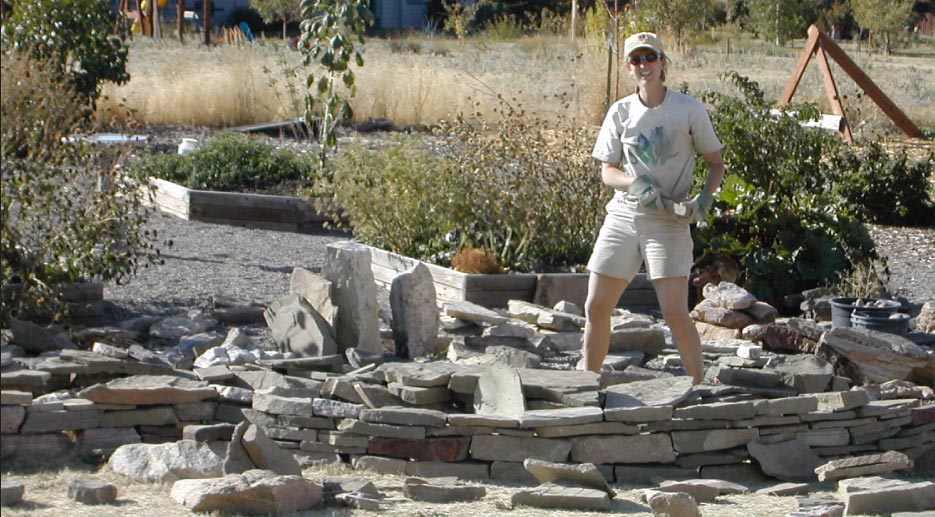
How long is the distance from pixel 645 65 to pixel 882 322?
2.43m

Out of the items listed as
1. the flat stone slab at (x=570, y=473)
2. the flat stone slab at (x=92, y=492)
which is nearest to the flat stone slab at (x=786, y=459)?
the flat stone slab at (x=570, y=473)

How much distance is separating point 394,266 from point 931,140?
10.7 m

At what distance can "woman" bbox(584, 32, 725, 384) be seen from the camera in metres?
5.59

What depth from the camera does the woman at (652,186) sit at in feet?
18.3

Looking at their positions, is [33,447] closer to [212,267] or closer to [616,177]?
[616,177]

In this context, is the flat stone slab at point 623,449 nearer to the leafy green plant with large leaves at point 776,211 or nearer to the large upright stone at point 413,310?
the large upright stone at point 413,310

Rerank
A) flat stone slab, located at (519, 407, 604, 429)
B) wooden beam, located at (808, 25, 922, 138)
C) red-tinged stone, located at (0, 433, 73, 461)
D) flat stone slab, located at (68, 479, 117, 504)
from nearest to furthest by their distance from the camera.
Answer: flat stone slab, located at (68, 479, 117, 504) → red-tinged stone, located at (0, 433, 73, 461) → flat stone slab, located at (519, 407, 604, 429) → wooden beam, located at (808, 25, 922, 138)

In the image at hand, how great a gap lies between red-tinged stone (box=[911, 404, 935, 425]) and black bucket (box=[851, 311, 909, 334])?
4.15 ft

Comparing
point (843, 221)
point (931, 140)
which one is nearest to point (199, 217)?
point (843, 221)

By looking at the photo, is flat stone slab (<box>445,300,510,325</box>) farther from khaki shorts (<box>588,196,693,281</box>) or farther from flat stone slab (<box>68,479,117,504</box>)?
flat stone slab (<box>68,479,117,504</box>)

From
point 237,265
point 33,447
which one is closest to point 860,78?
point 237,265

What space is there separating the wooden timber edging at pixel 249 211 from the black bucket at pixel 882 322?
5055mm

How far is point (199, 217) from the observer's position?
11016 millimetres

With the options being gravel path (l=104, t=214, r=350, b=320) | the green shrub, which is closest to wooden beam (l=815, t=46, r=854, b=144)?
the green shrub
